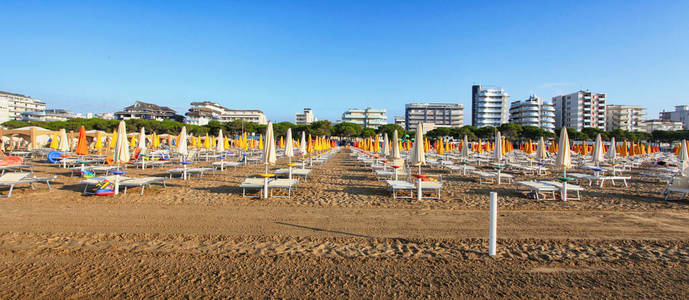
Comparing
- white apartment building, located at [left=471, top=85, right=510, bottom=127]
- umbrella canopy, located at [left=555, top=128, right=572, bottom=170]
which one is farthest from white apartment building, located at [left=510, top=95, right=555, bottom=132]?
umbrella canopy, located at [left=555, top=128, right=572, bottom=170]

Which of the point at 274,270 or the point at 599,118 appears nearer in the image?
the point at 274,270

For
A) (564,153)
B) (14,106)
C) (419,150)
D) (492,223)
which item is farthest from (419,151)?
(14,106)

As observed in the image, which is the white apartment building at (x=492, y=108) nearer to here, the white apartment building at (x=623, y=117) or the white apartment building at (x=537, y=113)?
the white apartment building at (x=537, y=113)

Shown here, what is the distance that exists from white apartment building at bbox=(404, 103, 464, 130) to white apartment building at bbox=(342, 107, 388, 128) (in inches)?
391

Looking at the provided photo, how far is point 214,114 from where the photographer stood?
319 feet

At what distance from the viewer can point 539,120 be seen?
83688mm

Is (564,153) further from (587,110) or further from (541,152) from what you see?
(587,110)

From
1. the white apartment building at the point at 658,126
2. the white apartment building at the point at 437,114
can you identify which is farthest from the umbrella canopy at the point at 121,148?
the white apartment building at the point at 658,126

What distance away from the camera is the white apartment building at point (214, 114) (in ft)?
Answer: 290

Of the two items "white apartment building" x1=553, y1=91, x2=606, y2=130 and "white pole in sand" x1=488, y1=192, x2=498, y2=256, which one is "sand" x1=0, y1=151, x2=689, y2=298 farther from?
"white apartment building" x1=553, y1=91, x2=606, y2=130

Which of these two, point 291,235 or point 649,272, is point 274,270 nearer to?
point 291,235

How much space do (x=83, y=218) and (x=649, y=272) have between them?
856cm

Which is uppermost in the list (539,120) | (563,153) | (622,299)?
(539,120)

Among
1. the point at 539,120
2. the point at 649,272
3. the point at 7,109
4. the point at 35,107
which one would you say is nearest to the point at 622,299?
the point at 649,272
